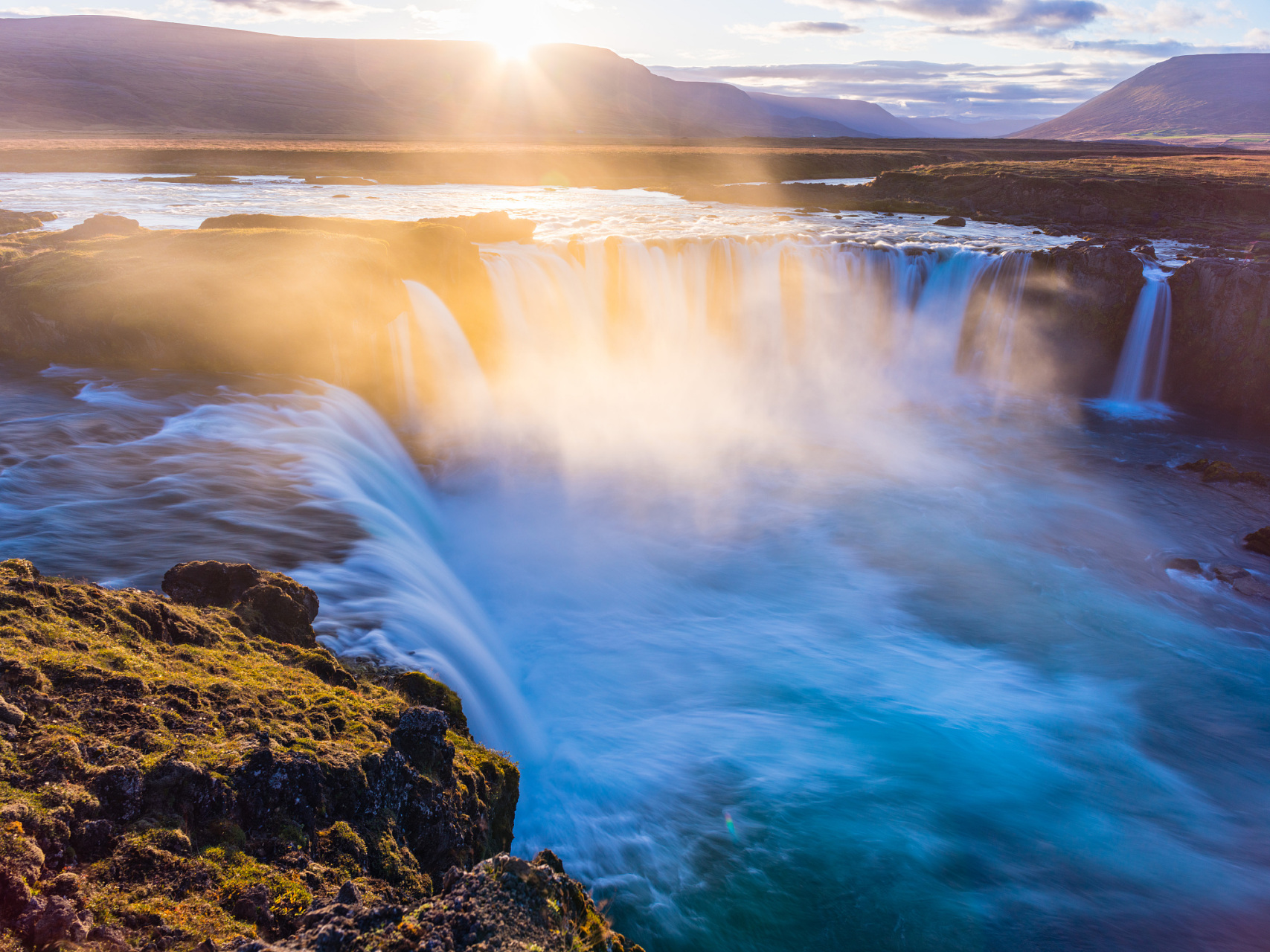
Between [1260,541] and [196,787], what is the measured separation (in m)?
19.1

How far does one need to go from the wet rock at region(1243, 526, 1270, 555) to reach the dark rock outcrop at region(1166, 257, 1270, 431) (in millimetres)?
10178

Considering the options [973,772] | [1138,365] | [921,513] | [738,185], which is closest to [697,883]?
[973,772]

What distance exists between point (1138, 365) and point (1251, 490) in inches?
349

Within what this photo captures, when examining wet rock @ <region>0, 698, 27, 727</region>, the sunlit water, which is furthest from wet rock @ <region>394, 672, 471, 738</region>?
the sunlit water

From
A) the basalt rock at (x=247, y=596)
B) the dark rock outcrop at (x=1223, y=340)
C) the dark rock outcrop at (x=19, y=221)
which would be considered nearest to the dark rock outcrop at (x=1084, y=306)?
the dark rock outcrop at (x=1223, y=340)

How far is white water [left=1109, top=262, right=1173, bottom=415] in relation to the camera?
23953 millimetres

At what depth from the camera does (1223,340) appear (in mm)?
22922

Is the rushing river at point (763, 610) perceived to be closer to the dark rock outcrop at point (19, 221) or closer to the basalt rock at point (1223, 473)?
the basalt rock at point (1223, 473)

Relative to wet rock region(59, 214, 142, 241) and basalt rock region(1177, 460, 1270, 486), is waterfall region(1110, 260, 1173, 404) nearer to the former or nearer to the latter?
basalt rock region(1177, 460, 1270, 486)

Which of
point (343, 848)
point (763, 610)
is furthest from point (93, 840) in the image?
point (763, 610)

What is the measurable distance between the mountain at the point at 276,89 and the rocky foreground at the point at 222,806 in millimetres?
105271

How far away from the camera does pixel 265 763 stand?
13.0 feet

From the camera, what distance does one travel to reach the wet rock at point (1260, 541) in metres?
14.8

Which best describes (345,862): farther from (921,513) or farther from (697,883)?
(921,513)
